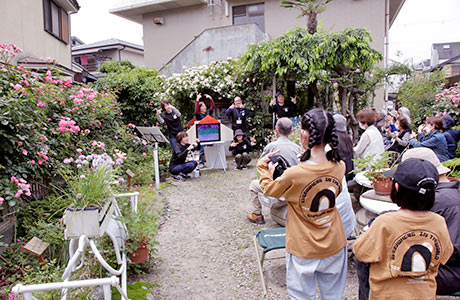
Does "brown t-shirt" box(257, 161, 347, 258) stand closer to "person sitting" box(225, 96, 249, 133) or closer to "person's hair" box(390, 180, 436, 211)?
"person's hair" box(390, 180, 436, 211)

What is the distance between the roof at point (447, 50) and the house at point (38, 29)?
5069 cm

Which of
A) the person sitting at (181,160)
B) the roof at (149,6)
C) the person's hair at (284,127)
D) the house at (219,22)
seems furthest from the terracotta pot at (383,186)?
the roof at (149,6)

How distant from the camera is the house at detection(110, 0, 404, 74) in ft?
42.4

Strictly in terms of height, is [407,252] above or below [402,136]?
below

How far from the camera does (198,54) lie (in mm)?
13242

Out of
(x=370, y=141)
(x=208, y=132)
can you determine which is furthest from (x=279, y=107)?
(x=370, y=141)

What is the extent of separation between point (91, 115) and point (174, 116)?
277 cm

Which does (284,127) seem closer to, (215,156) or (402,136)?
(402,136)

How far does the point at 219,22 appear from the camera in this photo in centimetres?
1692

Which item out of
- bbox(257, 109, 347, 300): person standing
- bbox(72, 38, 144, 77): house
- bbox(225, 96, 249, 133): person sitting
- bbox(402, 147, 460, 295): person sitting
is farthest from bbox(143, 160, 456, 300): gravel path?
bbox(72, 38, 144, 77): house

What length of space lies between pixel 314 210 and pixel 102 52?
2583 centimetres

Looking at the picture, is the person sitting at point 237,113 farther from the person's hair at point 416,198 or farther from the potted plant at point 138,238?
the person's hair at point 416,198

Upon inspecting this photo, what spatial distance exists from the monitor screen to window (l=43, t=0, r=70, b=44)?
796 centimetres

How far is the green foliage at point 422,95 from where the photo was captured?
11280 mm
